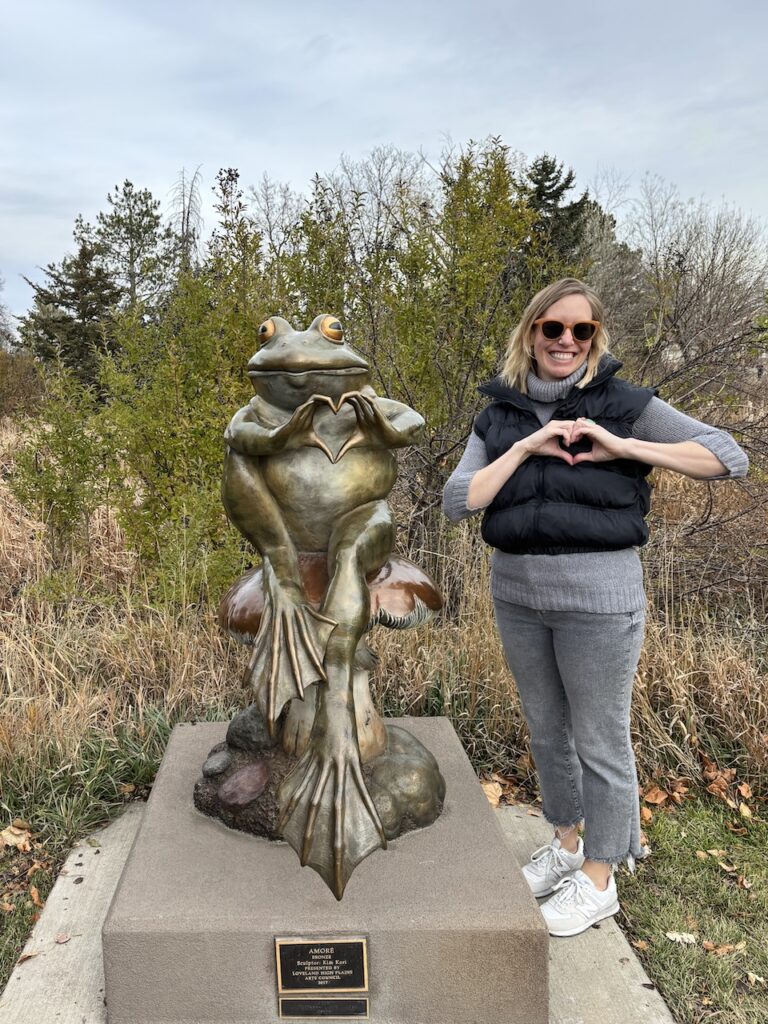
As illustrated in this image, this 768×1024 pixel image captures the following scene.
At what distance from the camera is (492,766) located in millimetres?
3539

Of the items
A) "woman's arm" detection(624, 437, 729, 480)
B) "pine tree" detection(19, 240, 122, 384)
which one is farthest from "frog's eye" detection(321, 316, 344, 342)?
"pine tree" detection(19, 240, 122, 384)

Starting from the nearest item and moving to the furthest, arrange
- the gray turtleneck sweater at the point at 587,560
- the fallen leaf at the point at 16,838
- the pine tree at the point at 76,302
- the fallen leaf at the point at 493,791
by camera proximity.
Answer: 1. the gray turtleneck sweater at the point at 587,560
2. the fallen leaf at the point at 16,838
3. the fallen leaf at the point at 493,791
4. the pine tree at the point at 76,302

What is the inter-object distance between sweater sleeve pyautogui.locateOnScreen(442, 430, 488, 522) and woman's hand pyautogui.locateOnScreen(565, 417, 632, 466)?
319 mm

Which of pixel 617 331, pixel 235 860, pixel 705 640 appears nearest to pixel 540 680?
pixel 235 860

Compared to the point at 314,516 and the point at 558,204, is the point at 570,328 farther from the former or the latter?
the point at 558,204

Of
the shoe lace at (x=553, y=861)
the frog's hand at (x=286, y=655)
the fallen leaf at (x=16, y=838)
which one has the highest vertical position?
the frog's hand at (x=286, y=655)

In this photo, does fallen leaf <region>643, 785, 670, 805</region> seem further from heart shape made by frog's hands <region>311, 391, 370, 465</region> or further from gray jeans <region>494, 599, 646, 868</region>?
heart shape made by frog's hands <region>311, 391, 370, 465</region>

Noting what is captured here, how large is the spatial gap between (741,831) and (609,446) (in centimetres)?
206

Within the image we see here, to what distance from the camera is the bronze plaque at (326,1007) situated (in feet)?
6.25

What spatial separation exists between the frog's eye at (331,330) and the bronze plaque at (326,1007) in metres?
1.72

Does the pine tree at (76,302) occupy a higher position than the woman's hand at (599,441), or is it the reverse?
the pine tree at (76,302)

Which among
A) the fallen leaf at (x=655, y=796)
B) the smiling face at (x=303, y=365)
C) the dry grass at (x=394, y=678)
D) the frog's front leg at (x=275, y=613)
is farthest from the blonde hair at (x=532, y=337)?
the fallen leaf at (x=655, y=796)

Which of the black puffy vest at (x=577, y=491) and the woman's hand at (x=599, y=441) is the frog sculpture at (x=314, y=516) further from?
the woman's hand at (x=599, y=441)

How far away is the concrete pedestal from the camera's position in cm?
188
